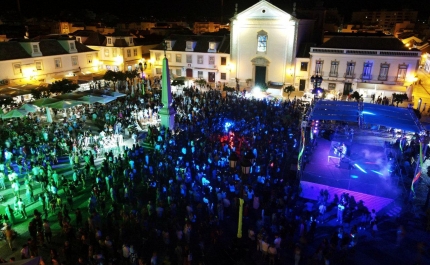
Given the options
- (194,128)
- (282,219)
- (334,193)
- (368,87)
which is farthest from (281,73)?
(282,219)

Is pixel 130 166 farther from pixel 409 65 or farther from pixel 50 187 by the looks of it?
pixel 409 65

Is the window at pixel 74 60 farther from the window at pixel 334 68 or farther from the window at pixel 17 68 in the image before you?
the window at pixel 334 68

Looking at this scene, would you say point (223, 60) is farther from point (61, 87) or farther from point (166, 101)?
point (61, 87)

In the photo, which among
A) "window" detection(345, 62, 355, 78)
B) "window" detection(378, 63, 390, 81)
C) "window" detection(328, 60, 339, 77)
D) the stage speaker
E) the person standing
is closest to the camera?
the person standing

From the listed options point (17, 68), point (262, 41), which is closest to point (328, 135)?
point (262, 41)

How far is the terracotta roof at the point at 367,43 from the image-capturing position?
3115 centimetres

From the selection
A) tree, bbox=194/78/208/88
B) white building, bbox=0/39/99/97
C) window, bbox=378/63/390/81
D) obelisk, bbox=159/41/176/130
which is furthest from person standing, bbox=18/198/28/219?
window, bbox=378/63/390/81

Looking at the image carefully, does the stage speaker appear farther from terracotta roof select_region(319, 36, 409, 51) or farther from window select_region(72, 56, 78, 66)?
window select_region(72, 56, 78, 66)

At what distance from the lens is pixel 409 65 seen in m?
29.8

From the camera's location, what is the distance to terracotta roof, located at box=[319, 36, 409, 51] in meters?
31.2

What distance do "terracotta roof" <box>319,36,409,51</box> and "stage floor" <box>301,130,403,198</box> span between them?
1456 centimetres

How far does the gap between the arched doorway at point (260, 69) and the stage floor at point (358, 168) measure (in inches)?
676

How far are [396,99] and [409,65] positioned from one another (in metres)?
5.02

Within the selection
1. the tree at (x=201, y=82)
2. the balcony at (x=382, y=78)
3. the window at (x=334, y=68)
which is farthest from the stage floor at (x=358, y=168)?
the tree at (x=201, y=82)
